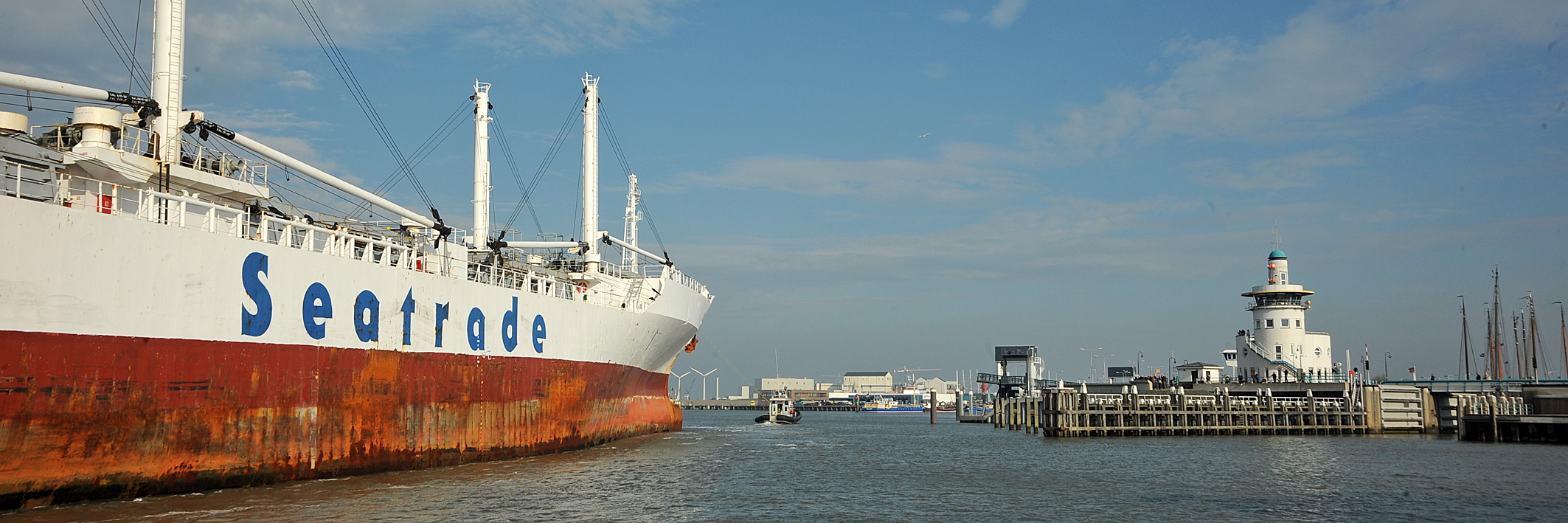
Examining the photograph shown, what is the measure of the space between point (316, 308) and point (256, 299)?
4.84 feet

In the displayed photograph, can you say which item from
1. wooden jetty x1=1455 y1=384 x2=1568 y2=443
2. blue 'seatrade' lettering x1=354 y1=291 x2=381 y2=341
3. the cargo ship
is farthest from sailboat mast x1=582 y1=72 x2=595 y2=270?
wooden jetty x1=1455 y1=384 x2=1568 y2=443

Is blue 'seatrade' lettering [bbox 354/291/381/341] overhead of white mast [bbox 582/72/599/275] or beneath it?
beneath

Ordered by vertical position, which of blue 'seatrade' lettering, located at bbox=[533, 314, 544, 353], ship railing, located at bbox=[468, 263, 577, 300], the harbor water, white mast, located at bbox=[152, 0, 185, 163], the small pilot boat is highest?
white mast, located at bbox=[152, 0, 185, 163]

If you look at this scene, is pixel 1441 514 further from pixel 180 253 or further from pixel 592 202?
pixel 592 202

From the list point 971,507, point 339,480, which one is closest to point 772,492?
point 971,507

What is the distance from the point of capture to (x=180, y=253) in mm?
16625

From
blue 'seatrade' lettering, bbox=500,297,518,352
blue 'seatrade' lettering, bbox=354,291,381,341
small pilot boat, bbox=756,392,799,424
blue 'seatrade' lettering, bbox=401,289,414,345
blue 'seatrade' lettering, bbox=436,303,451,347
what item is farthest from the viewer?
small pilot boat, bbox=756,392,799,424

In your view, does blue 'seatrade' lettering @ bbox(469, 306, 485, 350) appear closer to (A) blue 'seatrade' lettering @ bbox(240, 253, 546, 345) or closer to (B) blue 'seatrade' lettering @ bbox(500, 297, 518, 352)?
(A) blue 'seatrade' lettering @ bbox(240, 253, 546, 345)

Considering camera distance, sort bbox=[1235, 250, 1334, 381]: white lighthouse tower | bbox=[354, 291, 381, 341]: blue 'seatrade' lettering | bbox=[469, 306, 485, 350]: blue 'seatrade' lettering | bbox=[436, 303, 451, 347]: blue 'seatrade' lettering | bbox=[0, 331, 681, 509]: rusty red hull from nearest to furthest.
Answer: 1. bbox=[0, 331, 681, 509]: rusty red hull
2. bbox=[354, 291, 381, 341]: blue 'seatrade' lettering
3. bbox=[436, 303, 451, 347]: blue 'seatrade' lettering
4. bbox=[469, 306, 485, 350]: blue 'seatrade' lettering
5. bbox=[1235, 250, 1334, 381]: white lighthouse tower

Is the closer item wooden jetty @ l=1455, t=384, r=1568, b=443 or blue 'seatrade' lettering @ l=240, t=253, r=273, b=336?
blue 'seatrade' lettering @ l=240, t=253, r=273, b=336

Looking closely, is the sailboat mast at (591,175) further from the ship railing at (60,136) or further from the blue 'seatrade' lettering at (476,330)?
the ship railing at (60,136)

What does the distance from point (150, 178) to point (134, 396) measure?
4836 millimetres

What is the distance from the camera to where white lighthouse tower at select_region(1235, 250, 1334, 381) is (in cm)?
5694

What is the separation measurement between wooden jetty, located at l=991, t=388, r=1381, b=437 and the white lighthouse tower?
8334 millimetres
